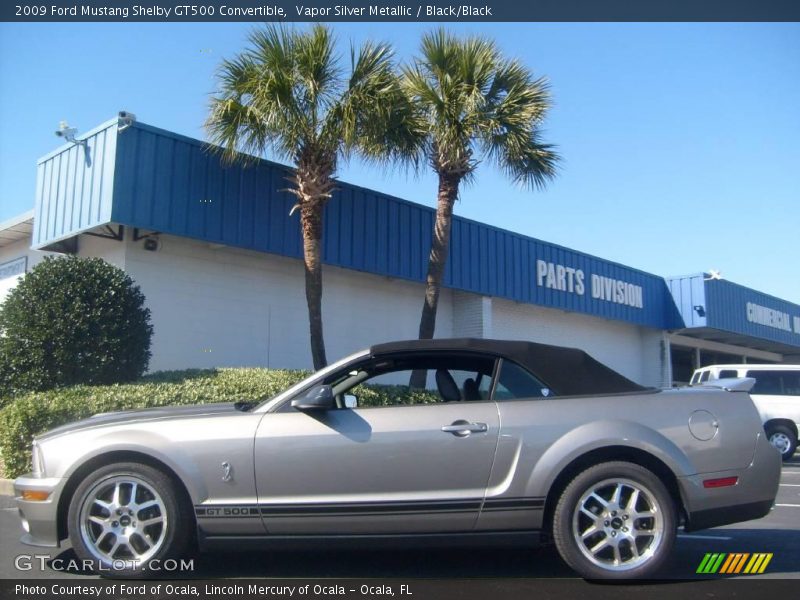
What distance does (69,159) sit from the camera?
12.8 metres

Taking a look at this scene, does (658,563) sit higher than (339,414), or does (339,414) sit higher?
(339,414)

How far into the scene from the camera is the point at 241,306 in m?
14.0

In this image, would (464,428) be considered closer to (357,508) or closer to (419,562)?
(357,508)

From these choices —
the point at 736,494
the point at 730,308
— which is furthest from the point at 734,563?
the point at 730,308

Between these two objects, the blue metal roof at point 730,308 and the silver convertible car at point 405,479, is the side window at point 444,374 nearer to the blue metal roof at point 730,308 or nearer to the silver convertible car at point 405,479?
the silver convertible car at point 405,479

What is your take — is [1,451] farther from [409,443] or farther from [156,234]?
[409,443]

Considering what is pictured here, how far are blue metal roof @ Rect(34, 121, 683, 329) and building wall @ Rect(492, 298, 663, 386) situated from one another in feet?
2.58

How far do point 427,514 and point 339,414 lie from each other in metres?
0.82

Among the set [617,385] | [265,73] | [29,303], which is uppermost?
[265,73]

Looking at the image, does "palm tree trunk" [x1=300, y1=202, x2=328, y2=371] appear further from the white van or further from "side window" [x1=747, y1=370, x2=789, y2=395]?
"side window" [x1=747, y1=370, x2=789, y2=395]

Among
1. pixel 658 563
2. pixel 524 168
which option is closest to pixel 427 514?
pixel 658 563

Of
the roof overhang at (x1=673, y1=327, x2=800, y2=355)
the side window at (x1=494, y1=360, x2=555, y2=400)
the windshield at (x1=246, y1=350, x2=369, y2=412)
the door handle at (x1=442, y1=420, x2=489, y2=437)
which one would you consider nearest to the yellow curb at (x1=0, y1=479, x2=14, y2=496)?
the windshield at (x1=246, y1=350, x2=369, y2=412)

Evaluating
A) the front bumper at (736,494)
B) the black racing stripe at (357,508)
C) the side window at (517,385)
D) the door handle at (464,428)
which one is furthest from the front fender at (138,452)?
the front bumper at (736,494)

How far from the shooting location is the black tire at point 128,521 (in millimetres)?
4680
